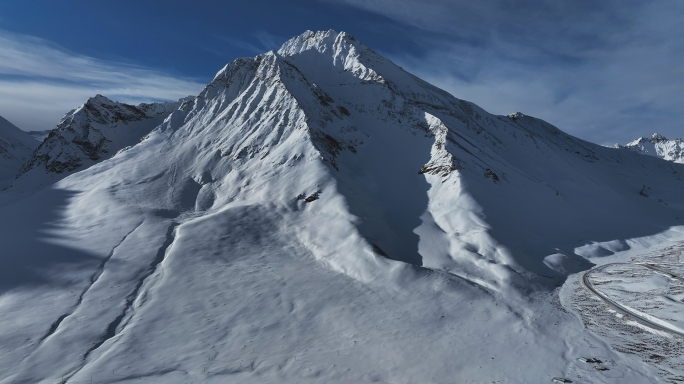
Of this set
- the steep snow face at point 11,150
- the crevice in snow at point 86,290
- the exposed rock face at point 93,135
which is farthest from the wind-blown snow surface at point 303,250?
the steep snow face at point 11,150

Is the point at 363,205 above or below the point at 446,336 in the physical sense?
above

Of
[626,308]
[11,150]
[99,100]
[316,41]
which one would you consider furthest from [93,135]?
[626,308]

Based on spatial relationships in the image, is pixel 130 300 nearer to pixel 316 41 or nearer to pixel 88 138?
pixel 88 138

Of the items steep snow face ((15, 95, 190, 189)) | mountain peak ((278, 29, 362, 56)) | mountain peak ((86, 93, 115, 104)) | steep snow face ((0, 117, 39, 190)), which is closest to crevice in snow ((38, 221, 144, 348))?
steep snow face ((15, 95, 190, 189))

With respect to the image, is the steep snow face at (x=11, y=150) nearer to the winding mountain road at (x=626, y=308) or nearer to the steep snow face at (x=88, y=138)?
the steep snow face at (x=88, y=138)

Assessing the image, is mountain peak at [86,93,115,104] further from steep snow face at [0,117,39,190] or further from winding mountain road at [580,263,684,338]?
winding mountain road at [580,263,684,338]

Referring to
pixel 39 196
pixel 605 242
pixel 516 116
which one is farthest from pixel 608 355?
pixel 516 116

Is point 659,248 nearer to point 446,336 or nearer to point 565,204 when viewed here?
point 565,204
